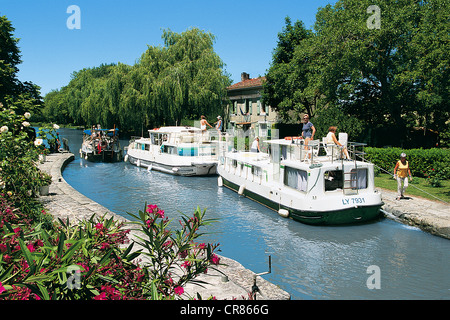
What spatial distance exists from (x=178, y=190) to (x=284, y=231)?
9.68 m

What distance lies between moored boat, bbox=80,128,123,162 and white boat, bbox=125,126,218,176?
5065 millimetres

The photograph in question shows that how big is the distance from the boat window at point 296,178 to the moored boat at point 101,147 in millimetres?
23897

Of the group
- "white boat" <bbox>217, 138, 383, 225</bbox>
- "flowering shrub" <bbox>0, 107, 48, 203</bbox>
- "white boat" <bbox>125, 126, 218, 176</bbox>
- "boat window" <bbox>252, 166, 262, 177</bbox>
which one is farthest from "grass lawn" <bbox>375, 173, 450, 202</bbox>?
"flowering shrub" <bbox>0, 107, 48, 203</bbox>

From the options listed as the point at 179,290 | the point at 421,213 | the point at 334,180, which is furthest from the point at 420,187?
the point at 179,290

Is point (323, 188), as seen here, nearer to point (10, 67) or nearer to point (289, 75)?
point (289, 75)

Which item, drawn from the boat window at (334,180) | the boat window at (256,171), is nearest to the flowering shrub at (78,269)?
the boat window at (334,180)

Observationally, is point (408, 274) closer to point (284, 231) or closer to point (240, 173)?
point (284, 231)

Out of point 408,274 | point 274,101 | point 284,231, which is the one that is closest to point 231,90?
point 274,101

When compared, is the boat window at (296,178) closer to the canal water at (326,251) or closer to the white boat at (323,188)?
the white boat at (323,188)

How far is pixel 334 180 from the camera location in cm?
1481

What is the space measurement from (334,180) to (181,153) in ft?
49.7

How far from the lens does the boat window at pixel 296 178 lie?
14716 mm

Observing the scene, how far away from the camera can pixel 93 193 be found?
21.5 meters

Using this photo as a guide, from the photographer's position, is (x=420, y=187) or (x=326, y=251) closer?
(x=326, y=251)
